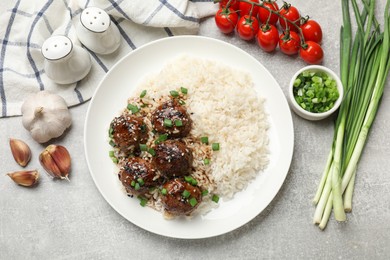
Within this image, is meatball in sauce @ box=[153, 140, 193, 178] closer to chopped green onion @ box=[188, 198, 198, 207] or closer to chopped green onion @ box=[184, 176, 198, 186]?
chopped green onion @ box=[184, 176, 198, 186]

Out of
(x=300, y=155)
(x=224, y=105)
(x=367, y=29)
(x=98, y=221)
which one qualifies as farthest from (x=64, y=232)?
(x=367, y=29)

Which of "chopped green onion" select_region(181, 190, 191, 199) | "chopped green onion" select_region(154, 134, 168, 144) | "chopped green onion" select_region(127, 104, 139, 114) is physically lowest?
"chopped green onion" select_region(181, 190, 191, 199)

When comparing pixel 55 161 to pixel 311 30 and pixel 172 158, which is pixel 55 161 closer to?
pixel 172 158

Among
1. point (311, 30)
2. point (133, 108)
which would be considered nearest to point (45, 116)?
point (133, 108)

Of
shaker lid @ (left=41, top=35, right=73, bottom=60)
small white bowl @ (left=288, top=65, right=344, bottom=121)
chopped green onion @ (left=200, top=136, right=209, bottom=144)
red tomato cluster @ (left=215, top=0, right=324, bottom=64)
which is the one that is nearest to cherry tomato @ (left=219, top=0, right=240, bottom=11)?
red tomato cluster @ (left=215, top=0, right=324, bottom=64)

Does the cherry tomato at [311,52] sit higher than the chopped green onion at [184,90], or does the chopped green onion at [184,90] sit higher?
the cherry tomato at [311,52]

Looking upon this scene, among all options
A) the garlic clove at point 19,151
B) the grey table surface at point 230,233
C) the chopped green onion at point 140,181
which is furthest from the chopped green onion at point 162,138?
the garlic clove at point 19,151

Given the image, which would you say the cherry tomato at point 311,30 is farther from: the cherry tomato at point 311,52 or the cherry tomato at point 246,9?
the cherry tomato at point 246,9
